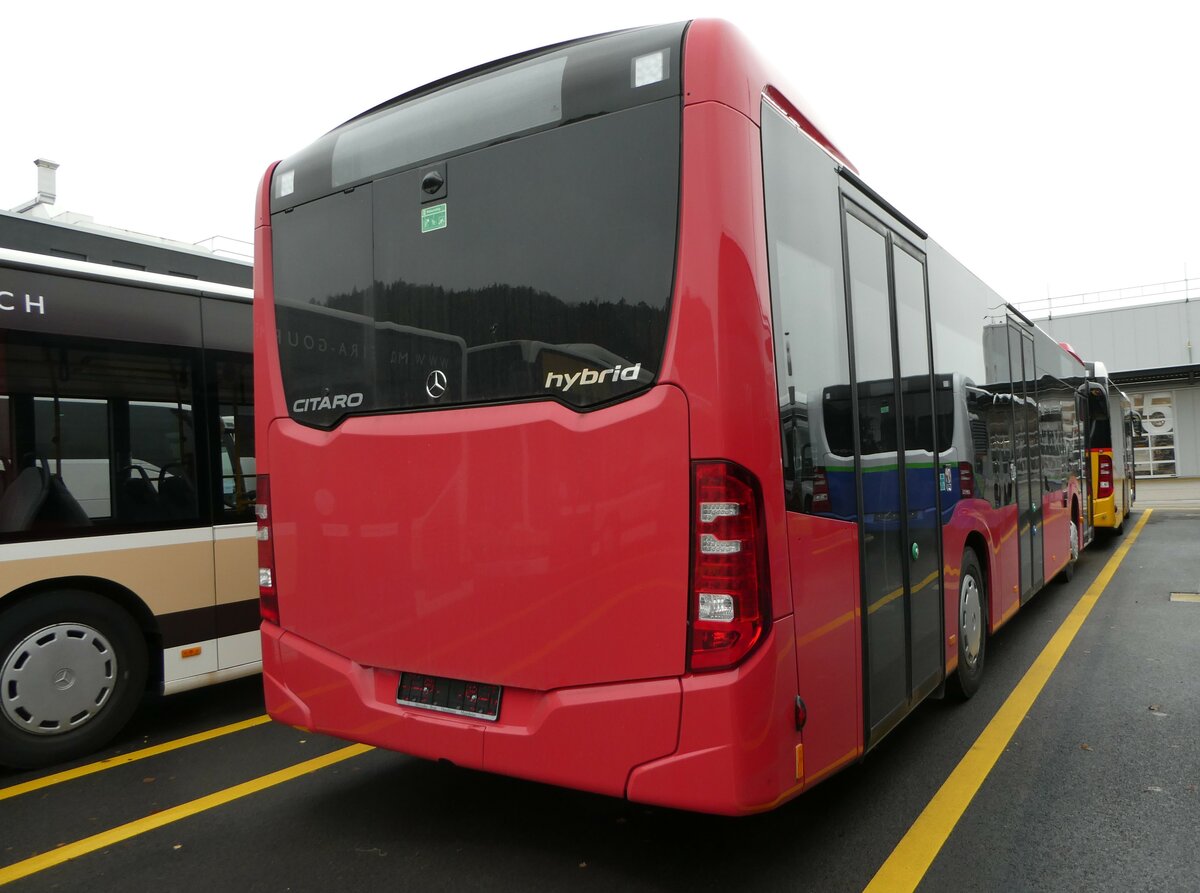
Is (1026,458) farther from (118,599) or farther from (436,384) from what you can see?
(118,599)

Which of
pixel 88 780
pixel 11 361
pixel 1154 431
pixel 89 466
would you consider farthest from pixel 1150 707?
pixel 1154 431

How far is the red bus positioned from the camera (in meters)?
2.70

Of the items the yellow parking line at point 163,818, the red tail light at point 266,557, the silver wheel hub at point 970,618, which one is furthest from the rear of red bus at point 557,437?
the silver wheel hub at point 970,618

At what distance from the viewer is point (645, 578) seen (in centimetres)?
276

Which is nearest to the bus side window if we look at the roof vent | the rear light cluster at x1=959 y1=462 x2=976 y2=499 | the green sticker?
the green sticker

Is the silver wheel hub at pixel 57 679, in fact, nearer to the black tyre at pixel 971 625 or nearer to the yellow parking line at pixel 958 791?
the yellow parking line at pixel 958 791

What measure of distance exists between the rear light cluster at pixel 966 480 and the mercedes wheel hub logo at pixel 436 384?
3334 millimetres

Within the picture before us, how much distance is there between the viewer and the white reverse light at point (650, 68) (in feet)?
9.24

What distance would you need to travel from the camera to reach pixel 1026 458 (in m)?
7.30

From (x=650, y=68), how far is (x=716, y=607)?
5.78 ft

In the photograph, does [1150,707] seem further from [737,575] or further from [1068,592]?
[1068,592]

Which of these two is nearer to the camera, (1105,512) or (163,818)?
(163,818)

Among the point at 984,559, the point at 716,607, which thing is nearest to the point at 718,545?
the point at 716,607

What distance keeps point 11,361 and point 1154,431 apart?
39.5 metres
